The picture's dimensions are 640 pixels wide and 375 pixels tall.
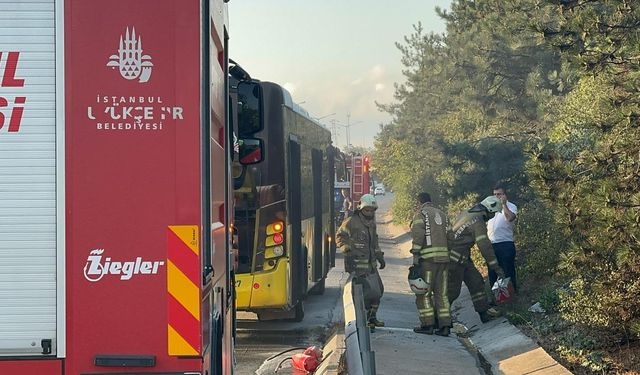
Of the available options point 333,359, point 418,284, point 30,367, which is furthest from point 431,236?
point 30,367

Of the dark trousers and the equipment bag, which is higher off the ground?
the dark trousers

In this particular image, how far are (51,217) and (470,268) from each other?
31.2 ft

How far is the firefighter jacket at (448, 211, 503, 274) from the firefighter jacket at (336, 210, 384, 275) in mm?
1290


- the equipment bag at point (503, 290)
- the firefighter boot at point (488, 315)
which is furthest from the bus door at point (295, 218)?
the equipment bag at point (503, 290)

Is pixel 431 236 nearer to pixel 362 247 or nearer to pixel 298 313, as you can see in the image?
pixel 362 247

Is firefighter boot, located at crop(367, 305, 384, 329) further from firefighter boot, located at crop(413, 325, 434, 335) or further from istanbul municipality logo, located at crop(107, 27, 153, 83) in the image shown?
istanbul municipality logo, located at crop(107, 27, 153, 83)

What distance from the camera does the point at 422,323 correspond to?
1195cm

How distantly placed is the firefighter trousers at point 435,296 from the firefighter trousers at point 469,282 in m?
0.65

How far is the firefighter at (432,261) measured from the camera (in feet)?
37.9

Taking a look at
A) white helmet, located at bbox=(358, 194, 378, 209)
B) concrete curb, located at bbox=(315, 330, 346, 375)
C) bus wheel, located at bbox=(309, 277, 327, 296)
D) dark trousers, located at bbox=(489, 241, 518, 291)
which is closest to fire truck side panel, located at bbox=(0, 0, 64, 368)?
concrete curb, located at bbox=(315, 330, 346, 375)

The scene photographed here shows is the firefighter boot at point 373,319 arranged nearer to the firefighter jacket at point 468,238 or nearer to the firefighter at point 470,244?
the firefighter at point 470,244

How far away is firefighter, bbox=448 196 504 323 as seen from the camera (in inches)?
484

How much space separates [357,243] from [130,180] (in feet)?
26.7

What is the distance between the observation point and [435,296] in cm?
1174
